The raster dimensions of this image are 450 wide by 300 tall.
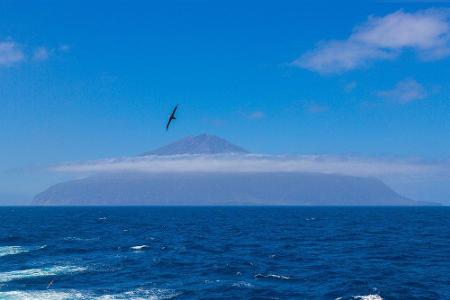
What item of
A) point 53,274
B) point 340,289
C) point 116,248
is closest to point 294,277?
point 340,289

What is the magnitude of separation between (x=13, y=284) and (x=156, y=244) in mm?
43498

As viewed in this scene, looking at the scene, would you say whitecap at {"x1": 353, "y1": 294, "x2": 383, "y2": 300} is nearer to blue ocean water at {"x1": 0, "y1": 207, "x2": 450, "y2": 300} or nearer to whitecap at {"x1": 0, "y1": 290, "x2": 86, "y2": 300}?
blue ocean water at {"x1": 0, "y1": 207, "x2": 450, "y2": 300}

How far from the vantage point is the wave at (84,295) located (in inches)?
2076

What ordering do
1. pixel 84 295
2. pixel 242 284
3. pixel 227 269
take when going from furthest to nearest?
pixel 227 269 < pixel 242 284 < pixel 84 295

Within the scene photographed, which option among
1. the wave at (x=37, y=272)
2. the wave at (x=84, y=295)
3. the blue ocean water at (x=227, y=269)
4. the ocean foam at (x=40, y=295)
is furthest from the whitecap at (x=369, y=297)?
the wave at (x=37, y=272)

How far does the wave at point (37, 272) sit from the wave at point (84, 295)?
912cm

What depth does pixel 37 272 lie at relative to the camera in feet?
220

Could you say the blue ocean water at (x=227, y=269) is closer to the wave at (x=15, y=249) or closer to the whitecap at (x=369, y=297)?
the whitecap at (x=369, y=297)

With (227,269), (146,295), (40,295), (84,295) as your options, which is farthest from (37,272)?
(227,269)

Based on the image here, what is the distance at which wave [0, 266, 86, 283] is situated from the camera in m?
63.6

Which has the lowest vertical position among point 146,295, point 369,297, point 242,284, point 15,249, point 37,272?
point 146,295

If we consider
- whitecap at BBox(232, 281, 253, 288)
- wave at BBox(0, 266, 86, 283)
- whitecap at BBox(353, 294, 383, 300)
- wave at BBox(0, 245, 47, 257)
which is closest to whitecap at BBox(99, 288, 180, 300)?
whitecap at BBox(232, 281, 253, 288)

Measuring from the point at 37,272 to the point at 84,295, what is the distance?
53.8 feet

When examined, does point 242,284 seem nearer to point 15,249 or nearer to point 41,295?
point 41,295
